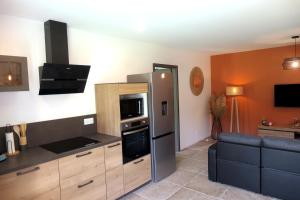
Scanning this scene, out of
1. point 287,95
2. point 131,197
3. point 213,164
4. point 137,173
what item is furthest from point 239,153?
point 287,95

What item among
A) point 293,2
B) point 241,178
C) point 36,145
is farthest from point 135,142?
point 293,2

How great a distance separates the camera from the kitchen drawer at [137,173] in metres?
2.99

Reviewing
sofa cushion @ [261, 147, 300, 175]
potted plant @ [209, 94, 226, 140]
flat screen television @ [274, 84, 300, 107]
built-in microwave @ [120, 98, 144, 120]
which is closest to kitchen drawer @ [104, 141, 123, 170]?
built-in microwave @ [120, 98, 144, 120]

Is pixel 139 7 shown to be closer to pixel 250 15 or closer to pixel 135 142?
pixel 250 15

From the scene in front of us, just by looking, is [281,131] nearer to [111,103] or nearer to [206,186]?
[206,186]

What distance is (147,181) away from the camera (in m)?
3.32

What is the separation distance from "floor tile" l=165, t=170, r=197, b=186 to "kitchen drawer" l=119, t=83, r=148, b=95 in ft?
5.11

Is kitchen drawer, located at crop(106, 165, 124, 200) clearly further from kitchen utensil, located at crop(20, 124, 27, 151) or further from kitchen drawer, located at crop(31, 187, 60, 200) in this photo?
kitchen utensil, located at crop(20, 124, 27, 151)

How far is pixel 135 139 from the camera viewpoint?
10.3ft

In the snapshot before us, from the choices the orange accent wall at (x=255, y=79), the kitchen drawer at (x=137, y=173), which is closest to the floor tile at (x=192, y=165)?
the kitchen drawer at (x=137, y=173)

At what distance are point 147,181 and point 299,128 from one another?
354 cm

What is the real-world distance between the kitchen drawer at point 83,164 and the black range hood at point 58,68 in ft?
2.76

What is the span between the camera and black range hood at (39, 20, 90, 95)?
2.42 meters

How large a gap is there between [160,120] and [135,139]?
0.53 meters
